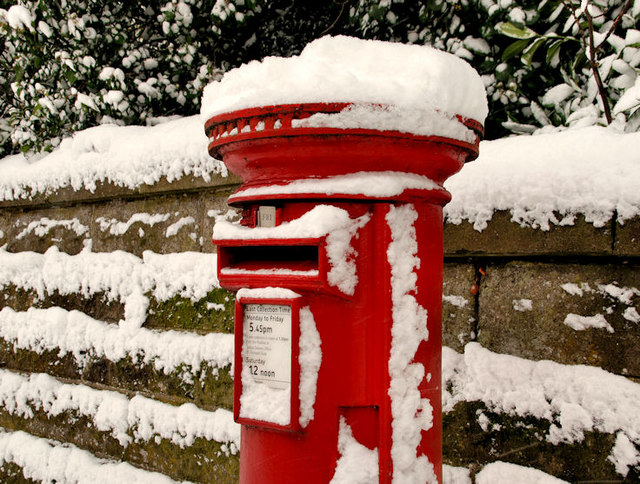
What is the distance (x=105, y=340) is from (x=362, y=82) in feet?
7.67

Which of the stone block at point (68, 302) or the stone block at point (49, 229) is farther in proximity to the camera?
the stone block at point (49, 229)

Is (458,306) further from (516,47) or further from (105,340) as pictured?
(105,340)

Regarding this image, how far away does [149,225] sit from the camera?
2.96 meters

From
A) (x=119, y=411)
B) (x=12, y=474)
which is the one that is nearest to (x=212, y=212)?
(x=119, y=411)

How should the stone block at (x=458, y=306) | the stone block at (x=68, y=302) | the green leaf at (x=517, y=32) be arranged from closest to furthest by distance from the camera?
1. the stone block at (x=458, y=306)
2. the green leaf at (x=517, y=32)
3. the stone block at (x=68, y=302)

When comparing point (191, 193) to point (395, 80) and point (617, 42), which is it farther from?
point (617, 42)

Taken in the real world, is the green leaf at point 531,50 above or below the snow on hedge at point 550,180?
above

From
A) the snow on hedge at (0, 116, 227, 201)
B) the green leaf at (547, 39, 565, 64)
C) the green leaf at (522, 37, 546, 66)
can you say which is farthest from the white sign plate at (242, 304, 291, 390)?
the green leaf at (547, 39, 565, 64)

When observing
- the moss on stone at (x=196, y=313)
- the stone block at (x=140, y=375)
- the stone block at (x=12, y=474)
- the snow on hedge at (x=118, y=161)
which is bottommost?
the stone block at (x=12, y=474)

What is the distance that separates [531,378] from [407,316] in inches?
32.4

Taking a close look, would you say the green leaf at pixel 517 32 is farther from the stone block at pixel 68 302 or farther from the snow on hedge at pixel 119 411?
the stone block at pixel 68 302

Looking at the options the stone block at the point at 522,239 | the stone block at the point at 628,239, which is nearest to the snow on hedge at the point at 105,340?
the stone block at the point at 522,239

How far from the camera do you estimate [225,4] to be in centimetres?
291

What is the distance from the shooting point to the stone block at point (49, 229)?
3.28 metres
